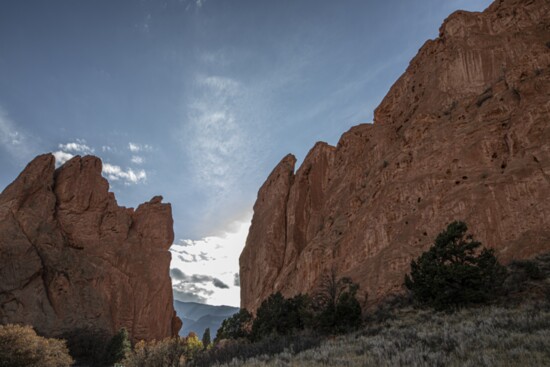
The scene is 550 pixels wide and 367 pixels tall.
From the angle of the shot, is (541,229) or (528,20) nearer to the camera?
(541,229)

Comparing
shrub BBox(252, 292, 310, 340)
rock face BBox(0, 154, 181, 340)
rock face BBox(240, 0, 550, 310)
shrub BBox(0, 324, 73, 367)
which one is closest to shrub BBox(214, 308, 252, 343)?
shrub BBox(252, 292, 310, 340)

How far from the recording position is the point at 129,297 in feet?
226

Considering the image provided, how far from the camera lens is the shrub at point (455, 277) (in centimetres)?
1722

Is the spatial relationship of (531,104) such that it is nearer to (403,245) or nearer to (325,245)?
(403,245)

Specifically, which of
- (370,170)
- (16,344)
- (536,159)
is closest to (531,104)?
(536,159)

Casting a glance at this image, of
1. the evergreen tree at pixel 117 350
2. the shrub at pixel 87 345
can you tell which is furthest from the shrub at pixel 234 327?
the shrub at pixel 87 345

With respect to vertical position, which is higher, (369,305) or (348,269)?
(348,269)

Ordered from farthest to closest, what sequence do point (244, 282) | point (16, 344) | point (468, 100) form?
1. point (244, 282)
2. point (468, 100)
3. point (16, 344)

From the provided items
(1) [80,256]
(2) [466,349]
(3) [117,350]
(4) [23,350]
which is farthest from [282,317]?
(1) [80,256]

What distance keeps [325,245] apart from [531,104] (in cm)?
2479

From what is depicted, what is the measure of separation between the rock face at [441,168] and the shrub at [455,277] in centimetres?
586

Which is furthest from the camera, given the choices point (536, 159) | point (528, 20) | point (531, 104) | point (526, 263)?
point (528, 20)

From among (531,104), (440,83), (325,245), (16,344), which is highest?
(440,83)

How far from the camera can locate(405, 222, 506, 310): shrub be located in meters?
17.2
